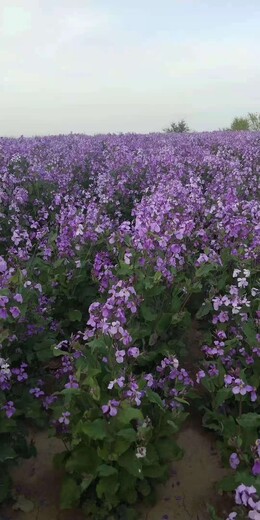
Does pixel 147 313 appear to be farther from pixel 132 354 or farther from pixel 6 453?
pixel 6 453

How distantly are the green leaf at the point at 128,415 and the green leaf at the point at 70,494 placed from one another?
0.66 meters

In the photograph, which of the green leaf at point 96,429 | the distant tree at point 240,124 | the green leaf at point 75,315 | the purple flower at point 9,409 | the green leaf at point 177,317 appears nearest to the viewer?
the green leaf at point 96,429

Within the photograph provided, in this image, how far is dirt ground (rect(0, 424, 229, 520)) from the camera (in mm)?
2965

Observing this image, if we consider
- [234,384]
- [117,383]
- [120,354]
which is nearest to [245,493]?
[117,383]

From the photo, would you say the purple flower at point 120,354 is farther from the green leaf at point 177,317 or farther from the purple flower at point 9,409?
the green leaf at point 177,317

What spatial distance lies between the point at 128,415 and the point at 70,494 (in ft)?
2.53

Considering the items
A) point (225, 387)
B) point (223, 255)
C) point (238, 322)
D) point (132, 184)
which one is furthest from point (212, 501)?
point (132, 184)

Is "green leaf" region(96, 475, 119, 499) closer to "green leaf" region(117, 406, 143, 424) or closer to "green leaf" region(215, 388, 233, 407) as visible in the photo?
"green leaf" region(117, 406, 143, 424)

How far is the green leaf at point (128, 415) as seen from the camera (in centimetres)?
247

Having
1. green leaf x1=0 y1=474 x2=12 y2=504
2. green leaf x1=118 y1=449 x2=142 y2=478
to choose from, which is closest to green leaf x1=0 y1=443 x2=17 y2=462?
green leaf x1=0 y1=474 x2=12 y2=504

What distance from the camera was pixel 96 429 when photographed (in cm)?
261

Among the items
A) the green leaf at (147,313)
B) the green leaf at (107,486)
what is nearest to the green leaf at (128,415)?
the green leaf at (107,486)

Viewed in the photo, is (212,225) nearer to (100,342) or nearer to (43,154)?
(100,342)

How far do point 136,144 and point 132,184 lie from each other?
15.6ft
